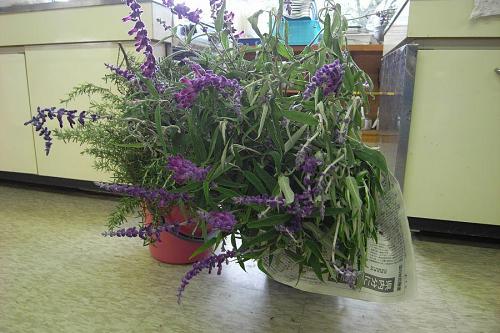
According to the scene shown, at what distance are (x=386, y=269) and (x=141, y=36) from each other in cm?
54

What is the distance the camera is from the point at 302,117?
0.48 meters

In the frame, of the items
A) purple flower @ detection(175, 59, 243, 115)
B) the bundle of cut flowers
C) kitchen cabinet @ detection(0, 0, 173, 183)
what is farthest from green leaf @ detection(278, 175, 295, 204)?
kitchen cabinet @ detection(0, 0, 173, 183)

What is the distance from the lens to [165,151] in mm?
521

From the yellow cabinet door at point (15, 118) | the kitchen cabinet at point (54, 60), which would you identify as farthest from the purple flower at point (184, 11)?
the yellow cabinet door at point (15, 118)

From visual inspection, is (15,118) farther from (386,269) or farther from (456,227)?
(456,227)

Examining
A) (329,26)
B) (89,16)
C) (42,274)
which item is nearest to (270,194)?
(329,26)

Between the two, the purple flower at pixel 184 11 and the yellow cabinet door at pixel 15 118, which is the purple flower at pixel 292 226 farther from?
the yellow cabinet door at pixel 15 118

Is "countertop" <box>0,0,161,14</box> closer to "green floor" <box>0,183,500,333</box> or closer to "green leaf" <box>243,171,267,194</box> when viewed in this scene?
"green floor" <box>0,183,500,333</box>

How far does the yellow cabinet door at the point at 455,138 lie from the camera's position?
1041mm

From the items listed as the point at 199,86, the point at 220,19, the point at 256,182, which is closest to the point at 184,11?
the point at 220,19

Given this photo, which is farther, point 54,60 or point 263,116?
point 54,60

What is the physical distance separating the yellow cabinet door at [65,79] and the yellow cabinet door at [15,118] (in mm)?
44

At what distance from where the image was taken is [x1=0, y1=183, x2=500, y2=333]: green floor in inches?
29.3

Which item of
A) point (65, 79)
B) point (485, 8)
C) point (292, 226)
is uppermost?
point (485, 8)
